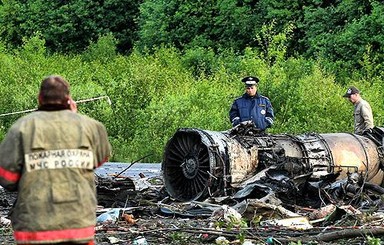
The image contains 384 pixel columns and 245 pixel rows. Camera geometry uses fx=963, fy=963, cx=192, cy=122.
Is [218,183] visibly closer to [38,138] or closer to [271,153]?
[271,153]

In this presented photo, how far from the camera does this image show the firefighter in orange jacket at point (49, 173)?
525cm

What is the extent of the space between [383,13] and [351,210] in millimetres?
19562

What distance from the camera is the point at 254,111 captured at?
1401 cm

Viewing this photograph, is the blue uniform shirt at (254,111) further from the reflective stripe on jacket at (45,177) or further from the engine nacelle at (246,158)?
the reflective stripe on jacket at (45,177)

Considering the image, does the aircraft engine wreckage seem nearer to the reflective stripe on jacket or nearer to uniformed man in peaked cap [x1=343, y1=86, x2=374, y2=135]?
uniformed man in peaked cap [x1=343, y1=86, x2=374, y2=135]

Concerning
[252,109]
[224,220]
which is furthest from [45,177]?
[252,109]

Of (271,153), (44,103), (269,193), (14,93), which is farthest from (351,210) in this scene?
(14,93)

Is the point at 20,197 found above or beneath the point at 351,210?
above

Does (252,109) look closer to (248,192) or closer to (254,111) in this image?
(254,111)

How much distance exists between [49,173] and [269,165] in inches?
320

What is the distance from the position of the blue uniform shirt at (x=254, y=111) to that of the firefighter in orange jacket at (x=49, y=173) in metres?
Result: 8.66

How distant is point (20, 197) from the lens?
527 centimetres

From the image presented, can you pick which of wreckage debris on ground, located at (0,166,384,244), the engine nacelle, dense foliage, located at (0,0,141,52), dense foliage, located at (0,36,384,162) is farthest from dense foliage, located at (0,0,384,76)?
wreckage debris on ground, located at (0,166,384,244)

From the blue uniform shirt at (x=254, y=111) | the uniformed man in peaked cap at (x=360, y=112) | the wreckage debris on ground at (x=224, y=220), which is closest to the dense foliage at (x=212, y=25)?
the uniformed man in peaked cap at (x=360, y=112)
